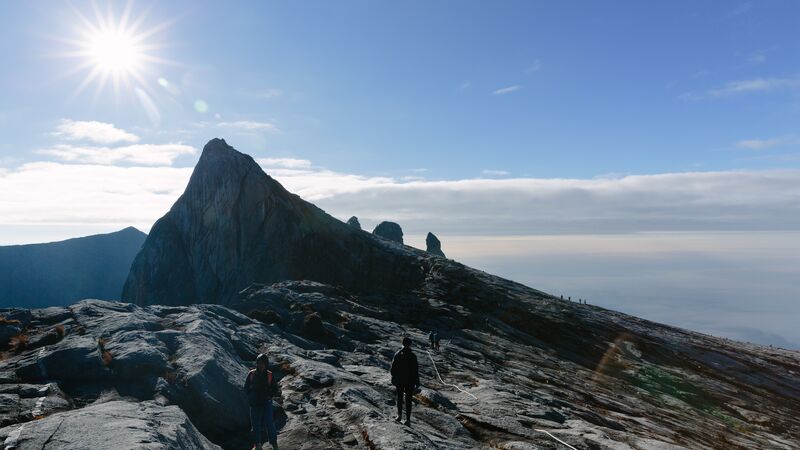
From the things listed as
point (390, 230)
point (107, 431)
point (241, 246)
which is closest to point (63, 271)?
point (390, 230)

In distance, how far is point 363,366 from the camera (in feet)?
95.8

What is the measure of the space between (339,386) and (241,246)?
6778cm

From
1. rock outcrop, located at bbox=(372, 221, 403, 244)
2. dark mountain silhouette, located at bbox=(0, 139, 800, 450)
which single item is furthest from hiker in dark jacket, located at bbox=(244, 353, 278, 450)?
rock outcrop, located at bbox=(372, 221, 403, 244)

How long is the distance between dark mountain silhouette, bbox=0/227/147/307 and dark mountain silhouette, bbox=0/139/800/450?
126272 millimetres

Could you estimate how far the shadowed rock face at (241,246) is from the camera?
256 feet

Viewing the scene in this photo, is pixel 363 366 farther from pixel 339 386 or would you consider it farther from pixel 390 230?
pixel 390 230

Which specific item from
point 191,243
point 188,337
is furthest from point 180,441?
point 191,243

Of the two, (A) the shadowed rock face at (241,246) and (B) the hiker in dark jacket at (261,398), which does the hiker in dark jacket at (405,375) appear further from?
(A) the shadowed rock face at (241,246)

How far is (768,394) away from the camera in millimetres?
52062

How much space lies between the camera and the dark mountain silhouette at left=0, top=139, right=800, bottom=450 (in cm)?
1664

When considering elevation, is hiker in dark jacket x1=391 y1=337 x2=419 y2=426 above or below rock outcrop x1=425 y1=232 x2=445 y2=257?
below

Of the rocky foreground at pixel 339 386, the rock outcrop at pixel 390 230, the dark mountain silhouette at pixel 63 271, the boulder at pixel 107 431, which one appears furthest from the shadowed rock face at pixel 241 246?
the dark mountain silhouette at pixel 63 271

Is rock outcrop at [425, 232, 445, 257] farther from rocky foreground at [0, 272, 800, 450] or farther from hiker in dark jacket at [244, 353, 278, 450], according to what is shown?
hiker in dark jacket at [244, 353, 278, 450]

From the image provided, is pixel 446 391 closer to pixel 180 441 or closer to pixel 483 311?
pixel 180 441
